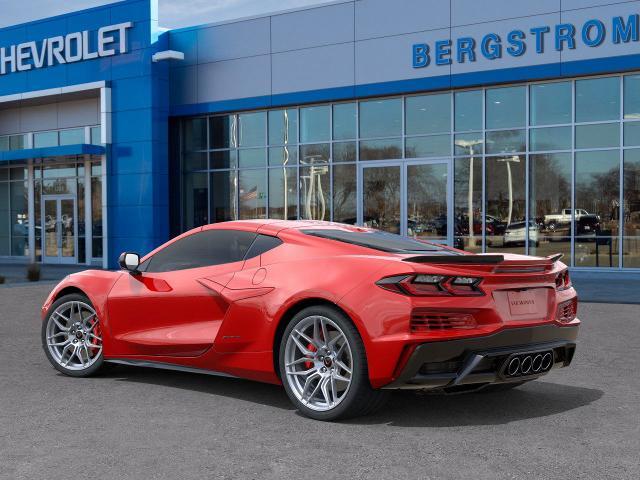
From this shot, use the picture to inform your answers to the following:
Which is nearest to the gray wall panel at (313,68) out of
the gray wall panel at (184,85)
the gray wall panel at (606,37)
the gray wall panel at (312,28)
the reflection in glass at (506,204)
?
the gray wall panel at (312,28)

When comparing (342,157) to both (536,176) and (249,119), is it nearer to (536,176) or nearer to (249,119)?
(249,119)

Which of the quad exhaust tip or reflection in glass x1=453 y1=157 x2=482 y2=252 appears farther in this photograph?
reflection in glass x1=453 y1=157 x2=482 y2=252

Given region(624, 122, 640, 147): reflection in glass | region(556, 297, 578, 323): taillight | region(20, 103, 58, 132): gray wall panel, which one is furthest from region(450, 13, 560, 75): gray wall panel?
region(556, 297, 578, 323): taillight

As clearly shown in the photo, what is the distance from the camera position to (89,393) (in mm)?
6242

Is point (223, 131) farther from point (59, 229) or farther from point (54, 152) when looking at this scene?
point (59, 229)

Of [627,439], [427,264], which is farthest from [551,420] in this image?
[427,264]

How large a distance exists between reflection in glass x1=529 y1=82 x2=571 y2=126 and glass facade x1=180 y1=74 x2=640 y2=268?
0.03 m

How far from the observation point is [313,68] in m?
23.3

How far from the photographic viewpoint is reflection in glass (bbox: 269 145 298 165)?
80.0 feet

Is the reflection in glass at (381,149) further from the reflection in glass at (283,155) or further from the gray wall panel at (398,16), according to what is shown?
the gray wall panel at (398,16)

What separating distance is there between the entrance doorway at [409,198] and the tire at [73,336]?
1541 cm

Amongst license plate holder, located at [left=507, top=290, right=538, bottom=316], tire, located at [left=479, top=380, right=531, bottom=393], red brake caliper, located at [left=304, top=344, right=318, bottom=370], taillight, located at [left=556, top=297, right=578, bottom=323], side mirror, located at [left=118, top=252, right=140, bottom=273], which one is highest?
side mirror, located at [left=118, top=252, right=140, bottom=273]

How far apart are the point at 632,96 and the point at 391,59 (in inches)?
241

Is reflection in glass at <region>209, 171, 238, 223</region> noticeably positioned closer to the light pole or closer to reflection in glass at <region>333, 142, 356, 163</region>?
reflection in glass at <region>333, 142, 356, 163</region>
